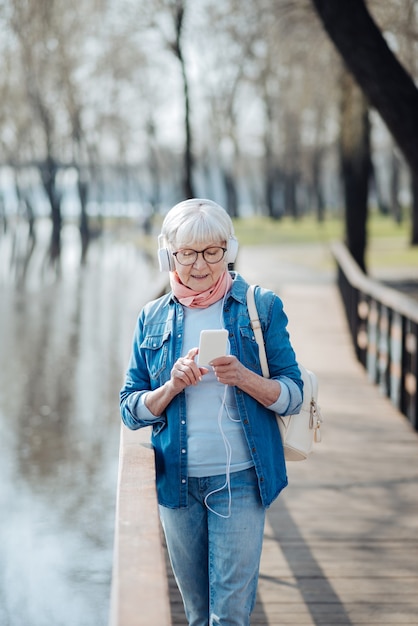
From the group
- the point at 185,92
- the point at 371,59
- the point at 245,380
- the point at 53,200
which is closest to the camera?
the point at 245,380

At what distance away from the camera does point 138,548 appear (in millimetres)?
2646

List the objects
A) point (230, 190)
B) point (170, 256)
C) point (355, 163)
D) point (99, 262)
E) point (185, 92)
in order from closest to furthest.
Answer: point (170, 256) → point (355, 163) → point (185, 92) → point (99, 262) → point (230, 190)

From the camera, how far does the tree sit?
30.5 feet

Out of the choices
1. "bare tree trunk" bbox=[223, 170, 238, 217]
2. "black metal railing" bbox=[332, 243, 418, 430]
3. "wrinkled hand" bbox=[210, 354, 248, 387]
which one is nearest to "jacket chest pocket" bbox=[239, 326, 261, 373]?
"wrinkled hand" bbox=[210, 354, 248, 387]

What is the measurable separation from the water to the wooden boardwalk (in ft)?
4.16

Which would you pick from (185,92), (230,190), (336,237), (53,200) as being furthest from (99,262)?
(230,190)

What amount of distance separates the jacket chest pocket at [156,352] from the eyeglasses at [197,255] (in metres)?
0.23

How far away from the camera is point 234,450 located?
3195mm

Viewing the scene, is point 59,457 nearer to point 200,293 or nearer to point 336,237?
point 200,293

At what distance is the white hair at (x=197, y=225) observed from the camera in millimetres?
3146

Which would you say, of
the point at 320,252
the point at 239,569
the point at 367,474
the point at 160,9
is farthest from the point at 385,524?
the point at 320,252

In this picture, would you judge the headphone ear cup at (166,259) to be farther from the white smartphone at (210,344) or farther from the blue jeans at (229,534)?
the blue jeans at (229,534)

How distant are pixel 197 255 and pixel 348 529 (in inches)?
118

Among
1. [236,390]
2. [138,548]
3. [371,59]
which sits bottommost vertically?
[138,548]
